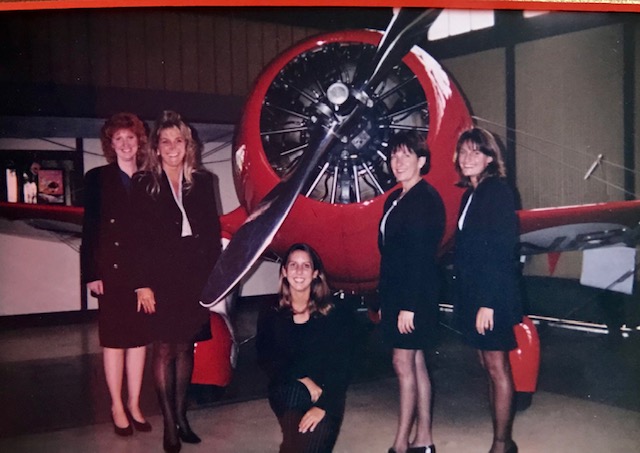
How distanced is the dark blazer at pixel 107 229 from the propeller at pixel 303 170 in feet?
0.72

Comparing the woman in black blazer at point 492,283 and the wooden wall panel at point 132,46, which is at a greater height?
the wooden wall panel at point 132,46

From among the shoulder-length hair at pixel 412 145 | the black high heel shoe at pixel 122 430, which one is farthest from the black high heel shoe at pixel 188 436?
the shoulder-length hair at pixel 412 145

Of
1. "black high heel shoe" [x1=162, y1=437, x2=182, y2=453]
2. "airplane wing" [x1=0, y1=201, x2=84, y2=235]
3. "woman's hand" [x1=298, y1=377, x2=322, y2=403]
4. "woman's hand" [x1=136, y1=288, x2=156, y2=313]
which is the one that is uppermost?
"airplane wing" [x1=0, y1=201, x2=84, y2=235]

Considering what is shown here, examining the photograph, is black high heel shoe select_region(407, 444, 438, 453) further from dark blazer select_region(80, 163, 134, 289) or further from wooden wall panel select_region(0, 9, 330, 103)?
wooden wall panel select_region(0, 9, 330, 103)

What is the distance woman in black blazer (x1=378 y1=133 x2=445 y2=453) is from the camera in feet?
4.09

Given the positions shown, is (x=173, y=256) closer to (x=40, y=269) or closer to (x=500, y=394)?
(x=40, y=269)

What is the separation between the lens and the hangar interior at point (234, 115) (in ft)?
4.11

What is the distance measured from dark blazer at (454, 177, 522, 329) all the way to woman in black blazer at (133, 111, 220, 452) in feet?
2.05

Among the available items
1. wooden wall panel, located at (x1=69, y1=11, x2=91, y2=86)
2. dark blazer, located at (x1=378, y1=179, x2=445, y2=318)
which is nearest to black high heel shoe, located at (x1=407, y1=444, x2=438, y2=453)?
dark blazer, located at (x1=378, y1=179, x2=445, y2=318)

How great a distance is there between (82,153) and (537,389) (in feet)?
4.26

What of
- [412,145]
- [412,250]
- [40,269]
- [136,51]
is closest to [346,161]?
[412,145]

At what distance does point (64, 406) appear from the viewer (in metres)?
1.25

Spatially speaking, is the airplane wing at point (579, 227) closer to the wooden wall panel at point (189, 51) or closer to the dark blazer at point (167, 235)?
the dark blazer at point (167, 235)

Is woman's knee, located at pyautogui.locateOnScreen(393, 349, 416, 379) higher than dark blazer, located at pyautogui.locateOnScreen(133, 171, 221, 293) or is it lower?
lower
